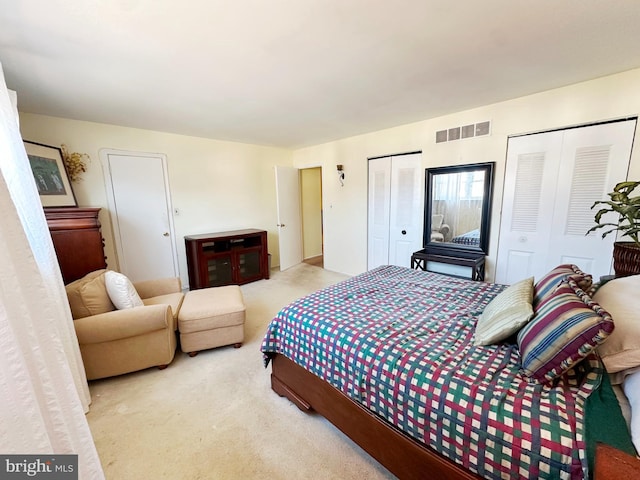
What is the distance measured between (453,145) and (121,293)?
3.79m

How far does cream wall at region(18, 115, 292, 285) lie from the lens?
122 inches

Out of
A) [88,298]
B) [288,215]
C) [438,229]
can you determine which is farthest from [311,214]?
[88,298]

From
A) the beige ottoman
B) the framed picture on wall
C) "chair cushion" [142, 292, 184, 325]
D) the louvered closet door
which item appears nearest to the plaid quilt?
the beige ottoman

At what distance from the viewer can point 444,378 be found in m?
1.06

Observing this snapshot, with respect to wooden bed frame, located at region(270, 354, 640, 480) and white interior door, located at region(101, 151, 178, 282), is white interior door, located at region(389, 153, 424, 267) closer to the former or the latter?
wooden bed frame, located at region(270, 354, 640, 480)

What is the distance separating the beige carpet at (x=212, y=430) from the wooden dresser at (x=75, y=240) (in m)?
1.06

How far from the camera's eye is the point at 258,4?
1288 mm

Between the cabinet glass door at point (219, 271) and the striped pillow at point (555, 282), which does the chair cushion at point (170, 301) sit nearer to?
the cabinet glass door at point (219, 271)

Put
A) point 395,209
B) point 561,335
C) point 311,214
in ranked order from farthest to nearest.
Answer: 1. point 311,214
2. point 395,209
3. point 561,335

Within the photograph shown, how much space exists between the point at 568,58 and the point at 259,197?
423cm

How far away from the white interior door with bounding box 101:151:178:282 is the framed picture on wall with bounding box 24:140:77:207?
46 centimetres

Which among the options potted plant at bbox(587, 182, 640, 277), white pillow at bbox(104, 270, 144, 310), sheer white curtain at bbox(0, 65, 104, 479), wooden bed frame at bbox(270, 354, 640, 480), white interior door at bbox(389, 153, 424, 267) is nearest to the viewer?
wooden bed frame at bbox(270, 354, 640, 480)

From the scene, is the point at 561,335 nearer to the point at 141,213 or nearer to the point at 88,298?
the point at 88,298

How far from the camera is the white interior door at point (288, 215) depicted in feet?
15.4
